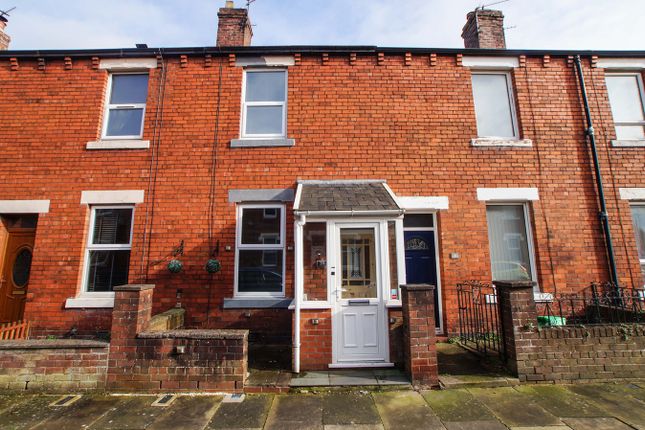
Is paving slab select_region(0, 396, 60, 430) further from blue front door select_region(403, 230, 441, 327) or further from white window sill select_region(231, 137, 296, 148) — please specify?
blue front door select_region(403, 230, 441, 327)

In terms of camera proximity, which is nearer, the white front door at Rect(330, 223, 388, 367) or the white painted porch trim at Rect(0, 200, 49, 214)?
the white front door at Rect(330, 223, 388, 367)

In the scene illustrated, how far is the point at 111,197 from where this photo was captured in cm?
652

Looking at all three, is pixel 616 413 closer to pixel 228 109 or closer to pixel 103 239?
pixel 228 109

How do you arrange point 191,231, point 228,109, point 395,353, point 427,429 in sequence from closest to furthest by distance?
1. point 427,429
2. point 395,353
3. point 191,231
4. point 228,109

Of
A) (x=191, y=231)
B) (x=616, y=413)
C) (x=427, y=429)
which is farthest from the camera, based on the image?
(x=191, y=231)

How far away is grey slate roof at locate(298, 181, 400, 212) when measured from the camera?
523 cm

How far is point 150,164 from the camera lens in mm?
6668

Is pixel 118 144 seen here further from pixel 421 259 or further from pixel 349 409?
pixel 421 259

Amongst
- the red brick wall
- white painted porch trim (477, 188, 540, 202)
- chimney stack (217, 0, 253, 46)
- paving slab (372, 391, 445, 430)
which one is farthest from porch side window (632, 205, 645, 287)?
chimney stack (217, 0, 253, 46)

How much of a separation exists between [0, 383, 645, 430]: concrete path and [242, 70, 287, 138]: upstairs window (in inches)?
199

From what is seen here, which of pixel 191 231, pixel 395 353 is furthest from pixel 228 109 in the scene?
pixel 395 353

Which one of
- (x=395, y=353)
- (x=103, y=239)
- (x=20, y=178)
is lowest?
(x=395, y=353)

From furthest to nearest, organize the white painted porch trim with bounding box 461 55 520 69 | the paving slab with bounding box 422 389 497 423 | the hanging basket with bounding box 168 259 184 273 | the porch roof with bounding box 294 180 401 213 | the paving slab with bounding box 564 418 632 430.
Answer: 1. the white painted porch trim with bounding box 461 55 520 69
2. the hanging basket with bounding box 168 259 184 273
3. the porch roof with bounding box 294 180 401 213
4. the paving slab with bounding box 422 389 497 423
5. the paving slab with bounding box 564 418 632 430

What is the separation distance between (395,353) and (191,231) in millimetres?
4402
